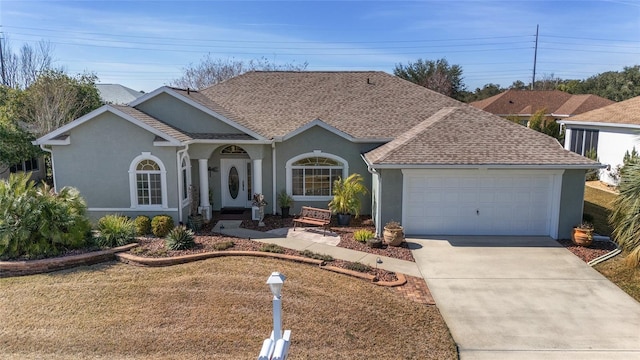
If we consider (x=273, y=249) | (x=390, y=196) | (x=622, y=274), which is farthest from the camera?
(x=390, y=196)

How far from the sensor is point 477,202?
15602 mm

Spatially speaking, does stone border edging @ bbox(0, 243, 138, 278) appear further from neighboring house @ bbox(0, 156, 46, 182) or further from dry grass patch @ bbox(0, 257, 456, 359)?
neighboring house @ bbox(0, 156, 46, 182)

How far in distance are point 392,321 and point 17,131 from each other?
21710mm

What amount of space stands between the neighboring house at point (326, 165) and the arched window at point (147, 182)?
0.04 metres

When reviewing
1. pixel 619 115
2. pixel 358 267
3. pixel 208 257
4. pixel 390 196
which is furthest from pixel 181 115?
pixel 619 115

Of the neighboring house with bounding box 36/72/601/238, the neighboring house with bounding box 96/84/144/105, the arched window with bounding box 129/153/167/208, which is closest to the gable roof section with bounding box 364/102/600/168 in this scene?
the neighboring house with bounding box 36/72/601/238

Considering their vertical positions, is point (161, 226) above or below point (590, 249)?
above

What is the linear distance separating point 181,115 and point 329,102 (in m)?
7.35

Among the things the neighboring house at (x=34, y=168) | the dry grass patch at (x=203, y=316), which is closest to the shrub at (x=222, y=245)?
the dry grass patch at (x=203, y=316)

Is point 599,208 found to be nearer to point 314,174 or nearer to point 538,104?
point 314,174

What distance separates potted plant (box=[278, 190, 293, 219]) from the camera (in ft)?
59.8

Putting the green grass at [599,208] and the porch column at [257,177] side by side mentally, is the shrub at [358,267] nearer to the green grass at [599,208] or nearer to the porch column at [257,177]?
the porch column at [257,177]

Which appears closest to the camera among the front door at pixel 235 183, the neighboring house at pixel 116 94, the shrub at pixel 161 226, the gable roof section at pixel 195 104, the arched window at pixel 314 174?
the shrub at pixel 161 226

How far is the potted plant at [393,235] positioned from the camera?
14.4 metres
